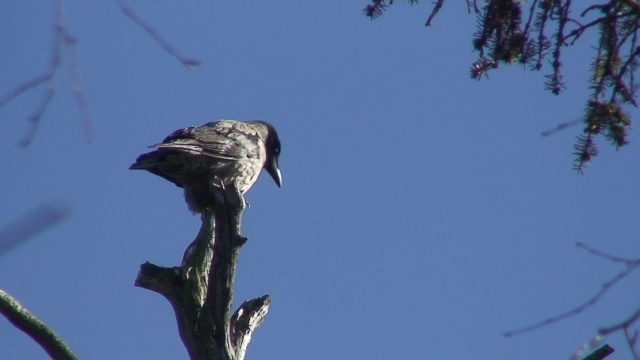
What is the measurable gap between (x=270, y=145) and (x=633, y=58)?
569 centimetres

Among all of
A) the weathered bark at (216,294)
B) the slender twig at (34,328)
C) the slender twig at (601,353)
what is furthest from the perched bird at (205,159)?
the slender twig at (601,353)

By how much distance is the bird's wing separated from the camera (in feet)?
25.1

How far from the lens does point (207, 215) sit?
620 cm

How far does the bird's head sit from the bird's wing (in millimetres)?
897

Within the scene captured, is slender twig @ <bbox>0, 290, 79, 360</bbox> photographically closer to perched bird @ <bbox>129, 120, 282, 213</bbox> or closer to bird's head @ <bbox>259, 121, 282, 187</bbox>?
perched bird @ <bbox>129, 120, 282, 213</bbox>

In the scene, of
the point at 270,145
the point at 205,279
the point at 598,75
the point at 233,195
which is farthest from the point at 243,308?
the point at 270,145

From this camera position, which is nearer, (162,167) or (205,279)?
A: (205,279)

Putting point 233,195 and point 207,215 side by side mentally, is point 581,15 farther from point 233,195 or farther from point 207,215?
point 207,215

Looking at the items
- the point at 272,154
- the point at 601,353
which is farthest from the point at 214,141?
the point at 601,353

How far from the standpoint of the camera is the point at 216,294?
4.86m

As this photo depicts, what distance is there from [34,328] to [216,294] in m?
0.99

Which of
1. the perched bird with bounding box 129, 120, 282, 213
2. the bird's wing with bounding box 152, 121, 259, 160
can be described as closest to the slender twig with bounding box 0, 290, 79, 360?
the perched bird with bounding box 129, 120, 282, 213

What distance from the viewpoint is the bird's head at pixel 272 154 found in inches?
384

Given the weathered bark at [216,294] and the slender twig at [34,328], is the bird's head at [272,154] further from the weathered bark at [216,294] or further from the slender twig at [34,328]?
the slender twig at [34,328]
